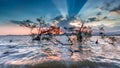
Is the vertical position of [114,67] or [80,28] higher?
[80,28]

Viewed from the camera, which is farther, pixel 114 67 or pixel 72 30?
pixel 72 30

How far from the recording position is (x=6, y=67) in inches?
534

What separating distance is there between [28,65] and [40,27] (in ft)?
111

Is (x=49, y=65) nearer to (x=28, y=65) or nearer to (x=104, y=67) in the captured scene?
(x=28, y=65)

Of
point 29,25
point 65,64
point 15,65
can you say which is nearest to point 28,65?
point 15,65

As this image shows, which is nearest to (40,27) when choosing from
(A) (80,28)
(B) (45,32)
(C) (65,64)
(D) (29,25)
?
(B) (45,32)

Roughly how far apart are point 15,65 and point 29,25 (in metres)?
40.0

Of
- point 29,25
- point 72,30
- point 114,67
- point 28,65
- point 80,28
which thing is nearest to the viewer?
point 114,67

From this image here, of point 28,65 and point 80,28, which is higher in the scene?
point 80,28

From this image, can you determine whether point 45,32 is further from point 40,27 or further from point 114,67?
point 114,67

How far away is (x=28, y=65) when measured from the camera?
14156 mm

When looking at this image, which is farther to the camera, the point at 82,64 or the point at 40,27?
the point at 40,27

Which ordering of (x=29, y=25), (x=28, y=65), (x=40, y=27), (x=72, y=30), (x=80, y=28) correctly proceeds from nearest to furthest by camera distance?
(x=28, y=65), (x=80, y=28), (x=72, y=30), (x=40, y=27), (x=29, y=25)

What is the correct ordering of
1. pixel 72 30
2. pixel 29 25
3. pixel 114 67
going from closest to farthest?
pixel 114 67 < pixel 72 30 < pixel 29 25
